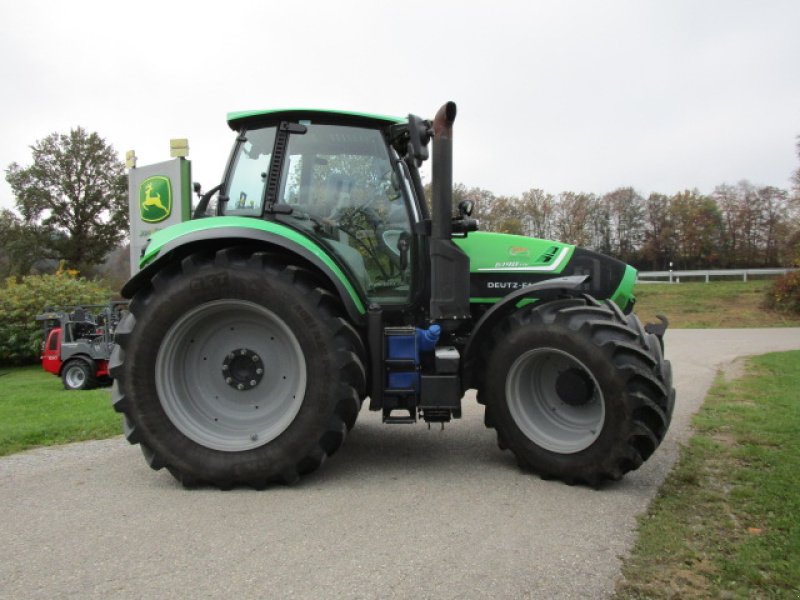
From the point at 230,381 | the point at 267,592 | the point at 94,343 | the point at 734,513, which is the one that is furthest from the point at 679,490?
the point at 94,343

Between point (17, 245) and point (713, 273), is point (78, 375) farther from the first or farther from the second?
point (17, 245)

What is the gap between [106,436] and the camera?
580 centimetres

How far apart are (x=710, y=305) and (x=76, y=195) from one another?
41879 mm

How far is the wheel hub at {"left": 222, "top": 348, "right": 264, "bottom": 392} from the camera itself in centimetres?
446

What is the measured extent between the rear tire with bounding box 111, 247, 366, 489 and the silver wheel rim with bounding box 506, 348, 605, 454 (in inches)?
42.7

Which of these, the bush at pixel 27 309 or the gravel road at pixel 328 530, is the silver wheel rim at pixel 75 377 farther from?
the gravel road at pixel 328 530

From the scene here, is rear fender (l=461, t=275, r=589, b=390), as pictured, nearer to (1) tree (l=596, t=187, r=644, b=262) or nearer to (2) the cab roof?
(2) the cab roof

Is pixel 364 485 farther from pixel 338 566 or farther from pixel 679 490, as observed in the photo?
pixel 679 490

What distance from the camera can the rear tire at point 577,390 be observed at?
3.94m

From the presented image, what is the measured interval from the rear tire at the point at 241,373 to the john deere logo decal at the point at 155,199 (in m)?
8.60

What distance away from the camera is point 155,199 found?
12508 mm

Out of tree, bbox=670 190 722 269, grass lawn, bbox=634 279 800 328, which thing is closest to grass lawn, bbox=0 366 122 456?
grass lawn, bbox=634 279 800 328

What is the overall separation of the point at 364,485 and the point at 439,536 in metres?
0.99

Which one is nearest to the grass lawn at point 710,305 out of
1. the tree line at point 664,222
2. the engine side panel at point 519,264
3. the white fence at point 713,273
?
the white fence at point 713,273
